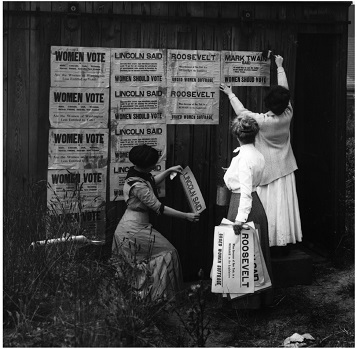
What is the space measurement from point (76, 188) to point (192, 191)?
1.20 meters

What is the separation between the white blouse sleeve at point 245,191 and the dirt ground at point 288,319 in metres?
0.94

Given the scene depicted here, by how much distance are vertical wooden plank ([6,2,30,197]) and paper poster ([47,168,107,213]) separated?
290 millimetres

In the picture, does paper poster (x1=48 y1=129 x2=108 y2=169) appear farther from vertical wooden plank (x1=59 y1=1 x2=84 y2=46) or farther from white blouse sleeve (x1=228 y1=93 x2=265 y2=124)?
white blouse sleeve (x1=228 y1=93 x2=265 y2=124)

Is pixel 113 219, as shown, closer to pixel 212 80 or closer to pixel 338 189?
pixel 212 80

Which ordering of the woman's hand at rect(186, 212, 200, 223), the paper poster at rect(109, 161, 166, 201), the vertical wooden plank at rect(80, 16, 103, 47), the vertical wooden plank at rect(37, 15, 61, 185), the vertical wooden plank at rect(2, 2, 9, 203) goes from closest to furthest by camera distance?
the woman's hand at rect(186, 212, 200, 223), the vertical wooden plank at rect(2, 2, 9, 203), the vertical wooden plank at rect(37, 15, 61, 185), the vertical wooden plank at rect(80, 16, 103, 47), the paper poster at rect(109, 161, 166, 201)

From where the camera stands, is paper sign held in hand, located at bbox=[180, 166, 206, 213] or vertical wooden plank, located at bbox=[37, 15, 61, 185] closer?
vertical wooden plank, located at bbox=[37, 15, 61, 185]

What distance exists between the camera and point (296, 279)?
24.8 feet

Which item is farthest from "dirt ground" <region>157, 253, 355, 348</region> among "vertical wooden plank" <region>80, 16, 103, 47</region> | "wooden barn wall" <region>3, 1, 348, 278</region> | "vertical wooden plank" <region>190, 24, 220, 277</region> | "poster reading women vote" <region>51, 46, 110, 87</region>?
"vertical wooden plank" <region>80, 16, 103, 47</region>

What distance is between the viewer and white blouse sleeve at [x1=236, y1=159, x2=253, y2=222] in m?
6.45

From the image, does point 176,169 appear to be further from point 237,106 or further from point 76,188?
point 76,188

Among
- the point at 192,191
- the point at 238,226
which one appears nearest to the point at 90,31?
the point at 192,191

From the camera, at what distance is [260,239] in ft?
22.2

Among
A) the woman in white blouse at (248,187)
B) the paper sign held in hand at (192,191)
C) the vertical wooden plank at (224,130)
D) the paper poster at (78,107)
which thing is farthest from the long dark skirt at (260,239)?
the paper poster at (78,107)

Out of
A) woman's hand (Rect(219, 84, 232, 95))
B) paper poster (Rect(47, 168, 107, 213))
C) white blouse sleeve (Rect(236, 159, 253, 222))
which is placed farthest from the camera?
woman's hand (Rect(219, 84, 232, 95))
